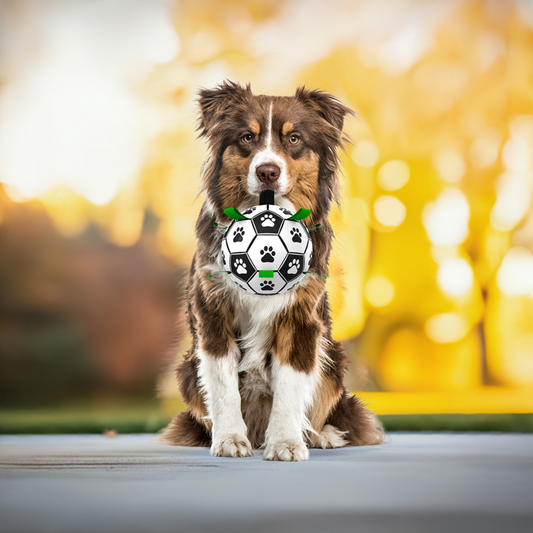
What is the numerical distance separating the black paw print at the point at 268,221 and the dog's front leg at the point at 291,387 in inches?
18.4

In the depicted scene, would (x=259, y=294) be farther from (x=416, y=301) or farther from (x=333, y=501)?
(x=416, y=301)

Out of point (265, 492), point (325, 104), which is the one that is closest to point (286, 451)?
point (265, 492)

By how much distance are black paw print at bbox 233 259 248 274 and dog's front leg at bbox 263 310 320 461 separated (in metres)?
0.36

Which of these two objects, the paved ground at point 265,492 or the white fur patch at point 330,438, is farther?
the white fur patch at point 330,438

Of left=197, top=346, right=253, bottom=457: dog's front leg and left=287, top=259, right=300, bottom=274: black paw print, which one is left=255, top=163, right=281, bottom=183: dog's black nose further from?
left=197, top=346, right=253, bottom=457: dog's front leg

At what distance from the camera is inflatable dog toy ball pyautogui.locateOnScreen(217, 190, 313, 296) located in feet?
7.41

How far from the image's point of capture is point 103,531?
1.50 m

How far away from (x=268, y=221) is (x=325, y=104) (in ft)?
2.64

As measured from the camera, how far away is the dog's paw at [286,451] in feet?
7.73

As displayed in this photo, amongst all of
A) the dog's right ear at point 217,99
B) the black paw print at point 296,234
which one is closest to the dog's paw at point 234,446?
the black paw print at point 296,234

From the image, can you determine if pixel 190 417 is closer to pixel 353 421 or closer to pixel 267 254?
pixel 353 421

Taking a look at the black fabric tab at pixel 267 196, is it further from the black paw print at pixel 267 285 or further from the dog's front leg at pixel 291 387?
the dog's front leg at pixel 291 387

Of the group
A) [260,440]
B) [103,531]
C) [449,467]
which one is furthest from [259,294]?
[103,531]

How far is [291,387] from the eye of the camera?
2473 mm
